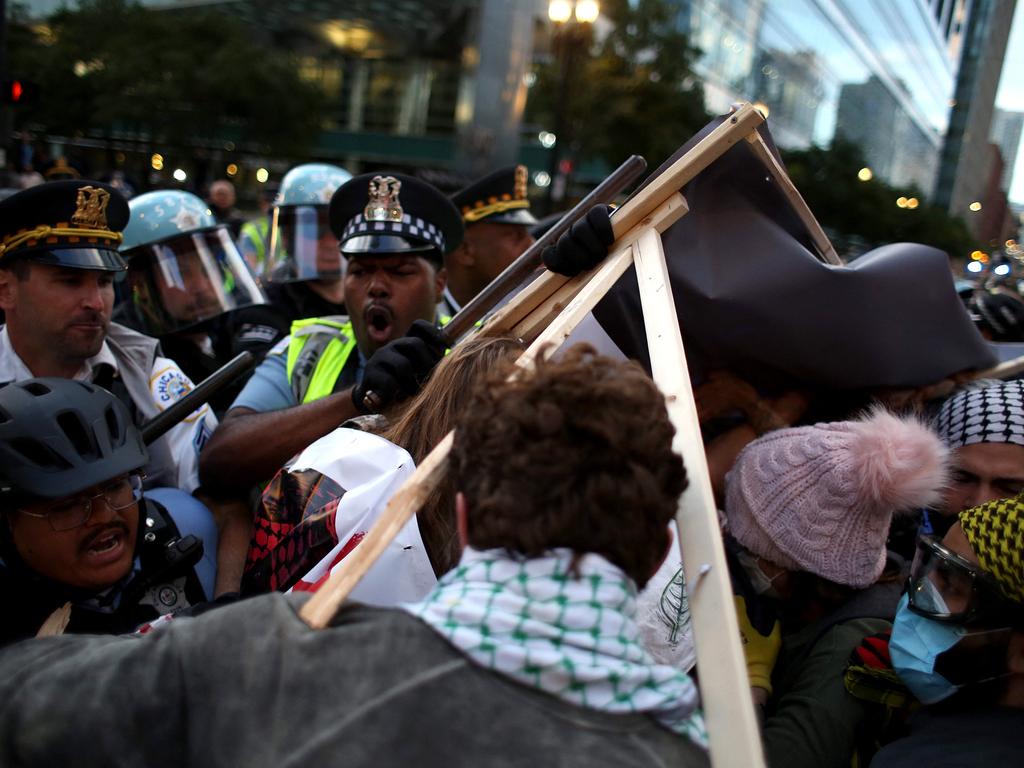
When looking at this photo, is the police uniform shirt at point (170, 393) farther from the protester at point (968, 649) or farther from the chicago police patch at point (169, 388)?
the protester at point (968, 649)

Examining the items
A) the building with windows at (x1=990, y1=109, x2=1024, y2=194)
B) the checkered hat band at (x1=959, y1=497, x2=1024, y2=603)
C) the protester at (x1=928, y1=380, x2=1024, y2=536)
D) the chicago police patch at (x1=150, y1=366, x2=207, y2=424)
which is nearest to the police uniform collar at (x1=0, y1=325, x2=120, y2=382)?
the chicago police patch at (x1=150, y1=366, x2=207, y2=424)

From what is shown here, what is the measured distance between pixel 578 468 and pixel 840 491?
114 cm

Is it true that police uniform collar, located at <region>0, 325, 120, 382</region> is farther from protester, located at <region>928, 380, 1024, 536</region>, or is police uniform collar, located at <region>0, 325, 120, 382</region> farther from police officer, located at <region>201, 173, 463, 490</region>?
protester, located at <region>928, 380, 1024, 536</region>

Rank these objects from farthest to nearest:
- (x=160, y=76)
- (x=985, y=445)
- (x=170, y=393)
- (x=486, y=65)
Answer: (x=160, y=76) < (x=486, y=65) < (x=170, y=393) < (x=985, y=445)

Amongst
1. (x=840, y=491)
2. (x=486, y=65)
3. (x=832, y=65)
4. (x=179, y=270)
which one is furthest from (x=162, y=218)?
(x=832, y=65)

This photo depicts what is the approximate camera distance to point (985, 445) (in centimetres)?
230

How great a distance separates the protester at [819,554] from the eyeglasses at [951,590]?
0.56ft

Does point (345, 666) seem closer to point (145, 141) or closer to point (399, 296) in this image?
point (399, 296)

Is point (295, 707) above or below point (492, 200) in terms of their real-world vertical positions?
below

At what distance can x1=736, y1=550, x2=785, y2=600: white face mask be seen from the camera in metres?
2.06

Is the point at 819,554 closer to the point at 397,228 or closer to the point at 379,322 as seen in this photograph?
the point at 379,322

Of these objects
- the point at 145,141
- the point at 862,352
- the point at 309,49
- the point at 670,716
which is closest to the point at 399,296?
the point at 862,352

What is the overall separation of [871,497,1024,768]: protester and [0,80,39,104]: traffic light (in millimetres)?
10347

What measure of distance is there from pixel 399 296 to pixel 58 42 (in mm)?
33647
